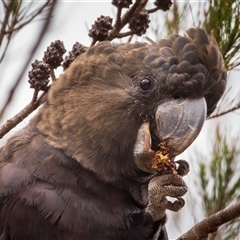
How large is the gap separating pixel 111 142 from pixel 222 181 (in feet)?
1.83

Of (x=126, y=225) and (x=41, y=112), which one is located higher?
(x=41, y=112)

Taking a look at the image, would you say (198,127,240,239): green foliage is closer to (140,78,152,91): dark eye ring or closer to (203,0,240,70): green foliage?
(203,0,240,70): green foliage

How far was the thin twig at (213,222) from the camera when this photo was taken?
5.11ft

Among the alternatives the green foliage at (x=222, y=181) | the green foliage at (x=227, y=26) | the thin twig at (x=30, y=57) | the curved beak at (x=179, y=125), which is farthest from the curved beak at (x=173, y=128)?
the thin twig at (x=30, y=57)

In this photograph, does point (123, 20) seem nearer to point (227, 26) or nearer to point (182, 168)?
point (227, 26)

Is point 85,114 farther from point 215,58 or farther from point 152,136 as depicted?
point 215,58

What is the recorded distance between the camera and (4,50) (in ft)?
6.31

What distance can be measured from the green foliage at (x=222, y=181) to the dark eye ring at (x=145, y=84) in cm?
54

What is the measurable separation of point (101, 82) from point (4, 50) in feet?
1.05

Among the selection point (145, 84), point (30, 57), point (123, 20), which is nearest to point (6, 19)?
point (123, 20)

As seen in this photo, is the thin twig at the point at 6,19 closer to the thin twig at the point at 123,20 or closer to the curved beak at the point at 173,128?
the thin twig at the point at 123,20

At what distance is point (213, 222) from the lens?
160 centimetres

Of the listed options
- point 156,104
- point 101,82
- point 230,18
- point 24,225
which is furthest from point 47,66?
point 230,18

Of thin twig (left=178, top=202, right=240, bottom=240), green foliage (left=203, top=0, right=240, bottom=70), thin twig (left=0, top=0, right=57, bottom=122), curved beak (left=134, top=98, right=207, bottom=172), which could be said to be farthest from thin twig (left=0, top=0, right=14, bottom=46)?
thin twig (left=178, top=202, right=240, bottom=240)
